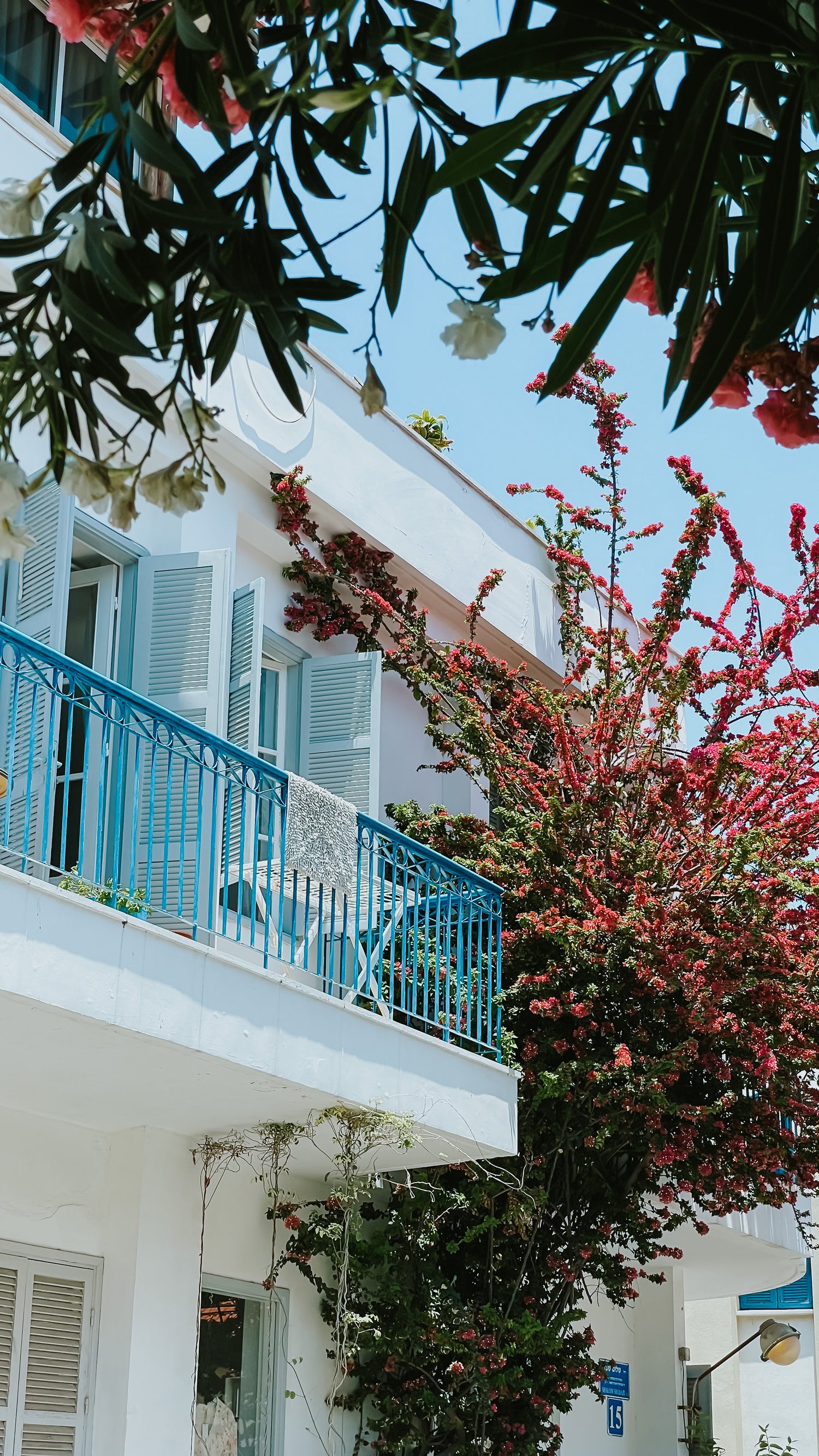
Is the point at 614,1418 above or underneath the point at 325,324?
underneath

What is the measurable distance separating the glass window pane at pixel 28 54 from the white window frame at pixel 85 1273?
18.4 ft

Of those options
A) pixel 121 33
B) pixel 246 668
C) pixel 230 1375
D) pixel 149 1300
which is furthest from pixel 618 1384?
pixel 121 33

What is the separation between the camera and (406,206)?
87.0 inches

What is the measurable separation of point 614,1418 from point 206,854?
7.03 meters

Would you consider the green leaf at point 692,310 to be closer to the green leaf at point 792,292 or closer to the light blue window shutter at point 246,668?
the green leaf at point 792,292

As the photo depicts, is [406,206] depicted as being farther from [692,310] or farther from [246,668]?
[246,668]

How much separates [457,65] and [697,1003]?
24.8 feet

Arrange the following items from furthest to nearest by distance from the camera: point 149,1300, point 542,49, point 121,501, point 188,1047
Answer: point 149,1300, point 188,1047, point 121,501, point 542,49

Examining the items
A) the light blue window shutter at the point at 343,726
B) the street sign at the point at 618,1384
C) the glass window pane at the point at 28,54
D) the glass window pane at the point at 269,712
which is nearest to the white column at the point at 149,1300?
the light blue window shutter at the point at 343,726

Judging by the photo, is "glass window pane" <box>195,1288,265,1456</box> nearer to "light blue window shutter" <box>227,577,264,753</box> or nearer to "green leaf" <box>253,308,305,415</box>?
"light blue window shutter" <box>227,577,264,753</box>

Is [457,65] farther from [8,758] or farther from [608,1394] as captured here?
[608,1394]

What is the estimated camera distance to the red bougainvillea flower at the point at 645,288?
2.48 m

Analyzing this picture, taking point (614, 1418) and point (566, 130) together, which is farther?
point (614, 1418)

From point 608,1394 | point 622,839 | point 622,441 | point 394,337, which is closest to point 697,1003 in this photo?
point 622,839
